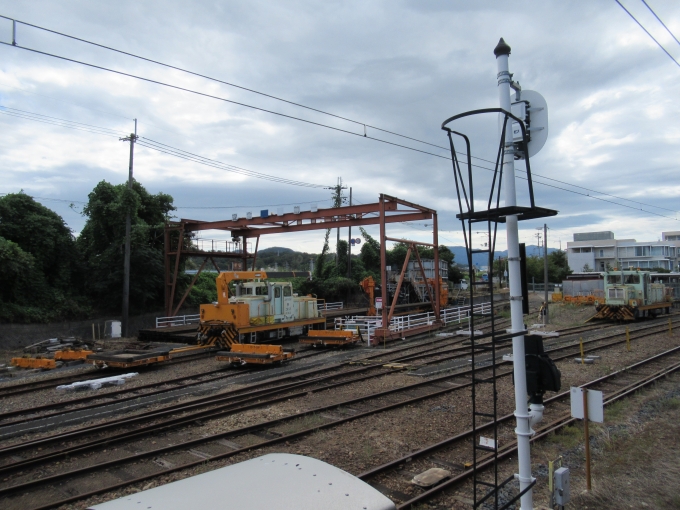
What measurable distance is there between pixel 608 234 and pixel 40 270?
10060cm

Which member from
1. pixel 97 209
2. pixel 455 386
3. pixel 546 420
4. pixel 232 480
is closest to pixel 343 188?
pixel 97 209

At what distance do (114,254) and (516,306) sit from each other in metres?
26.2

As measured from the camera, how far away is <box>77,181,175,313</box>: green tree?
83.6ft

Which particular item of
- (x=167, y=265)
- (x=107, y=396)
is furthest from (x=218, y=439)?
(x=167, y=265)

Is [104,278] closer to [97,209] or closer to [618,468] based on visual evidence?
[97,209]

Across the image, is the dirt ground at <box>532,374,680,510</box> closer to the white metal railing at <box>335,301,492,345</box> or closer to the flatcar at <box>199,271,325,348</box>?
the white metal railing at <box>335,301,492,345</box>

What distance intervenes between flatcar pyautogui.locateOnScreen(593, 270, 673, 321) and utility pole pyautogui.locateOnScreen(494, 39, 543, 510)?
26164 mm

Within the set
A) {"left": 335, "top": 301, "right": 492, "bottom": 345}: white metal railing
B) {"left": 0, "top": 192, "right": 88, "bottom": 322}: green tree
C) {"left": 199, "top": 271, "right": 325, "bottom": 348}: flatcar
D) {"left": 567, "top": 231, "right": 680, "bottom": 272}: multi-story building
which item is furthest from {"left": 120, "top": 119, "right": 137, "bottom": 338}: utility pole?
{"left": 567, "top": 231, "right": 680, "bottom": 272}: multi-story building

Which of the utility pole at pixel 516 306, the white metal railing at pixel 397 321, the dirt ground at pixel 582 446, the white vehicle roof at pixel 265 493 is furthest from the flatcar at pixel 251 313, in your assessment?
the white vehicle roof at pixel 265 493

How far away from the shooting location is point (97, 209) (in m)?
25.6

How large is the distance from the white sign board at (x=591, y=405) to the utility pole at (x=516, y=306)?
1662 mm

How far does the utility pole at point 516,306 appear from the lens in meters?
3.41

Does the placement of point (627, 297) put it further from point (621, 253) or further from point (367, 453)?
point (621, 253)

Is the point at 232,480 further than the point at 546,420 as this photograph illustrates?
No
